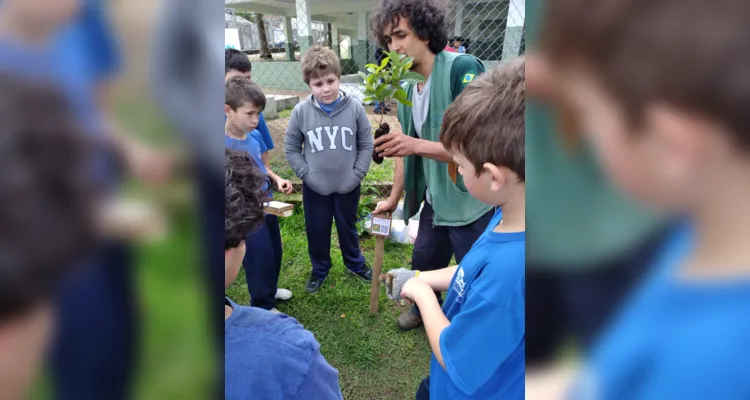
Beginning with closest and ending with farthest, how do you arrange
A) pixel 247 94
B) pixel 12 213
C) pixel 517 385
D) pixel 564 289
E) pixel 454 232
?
1. pixel 12 213
2. pixel 564 289
3. pixel 517 385
4. pixel 454 232
5. pixel 247 94

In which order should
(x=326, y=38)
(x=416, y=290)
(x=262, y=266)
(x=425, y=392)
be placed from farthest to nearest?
1. (x=326, y=38)
2. (x=262, y=266)
3. (x=425, y=392)
4. (x=416, y=290)

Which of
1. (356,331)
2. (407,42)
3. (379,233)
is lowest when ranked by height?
(356,331)

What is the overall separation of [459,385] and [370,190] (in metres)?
4.02

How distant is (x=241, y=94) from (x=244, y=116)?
131 mm

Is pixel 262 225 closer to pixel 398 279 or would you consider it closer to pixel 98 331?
pixel 398 279

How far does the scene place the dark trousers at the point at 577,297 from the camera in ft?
1.36

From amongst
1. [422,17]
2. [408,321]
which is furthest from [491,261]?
[408,321]

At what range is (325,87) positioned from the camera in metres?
2.99

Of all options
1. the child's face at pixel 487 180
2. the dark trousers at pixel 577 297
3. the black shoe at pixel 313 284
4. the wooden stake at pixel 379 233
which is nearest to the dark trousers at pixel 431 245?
the wooden stake at pixel 379 233

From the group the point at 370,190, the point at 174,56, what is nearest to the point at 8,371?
the point at 174,56

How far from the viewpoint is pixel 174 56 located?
0.40m

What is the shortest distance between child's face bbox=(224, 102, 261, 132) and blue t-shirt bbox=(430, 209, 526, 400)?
183 cm

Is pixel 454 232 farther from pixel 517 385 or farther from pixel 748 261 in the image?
pixel 748 261

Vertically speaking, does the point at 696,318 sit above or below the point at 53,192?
below
